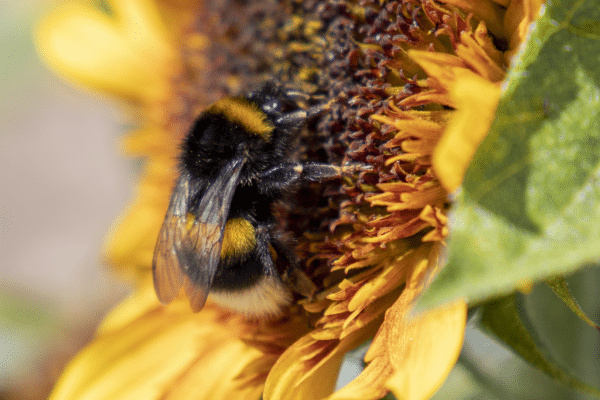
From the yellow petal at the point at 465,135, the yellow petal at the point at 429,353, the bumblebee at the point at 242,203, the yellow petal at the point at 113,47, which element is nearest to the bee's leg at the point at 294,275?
the bumblebee at the point at 242,203

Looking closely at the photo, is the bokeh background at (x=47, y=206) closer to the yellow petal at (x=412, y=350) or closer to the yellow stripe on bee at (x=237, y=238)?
the yellow stripe on bee at (x=237, y=238)

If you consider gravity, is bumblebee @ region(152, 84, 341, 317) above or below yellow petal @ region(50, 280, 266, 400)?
above

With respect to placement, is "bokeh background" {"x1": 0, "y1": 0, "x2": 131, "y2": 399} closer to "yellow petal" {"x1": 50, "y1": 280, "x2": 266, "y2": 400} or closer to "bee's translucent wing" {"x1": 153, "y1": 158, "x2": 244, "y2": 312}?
"yellow petal" {"x1": 50, "y1": 280, "x2": 266, "y2": 400}

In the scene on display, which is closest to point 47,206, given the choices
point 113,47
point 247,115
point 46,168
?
point 46,168

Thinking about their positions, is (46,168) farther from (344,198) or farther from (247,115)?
(344,198)

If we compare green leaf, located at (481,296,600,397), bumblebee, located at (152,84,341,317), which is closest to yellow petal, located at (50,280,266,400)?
bumblebee, located at (152,84,341,317)

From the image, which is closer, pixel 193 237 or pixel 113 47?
pixel 193 237
